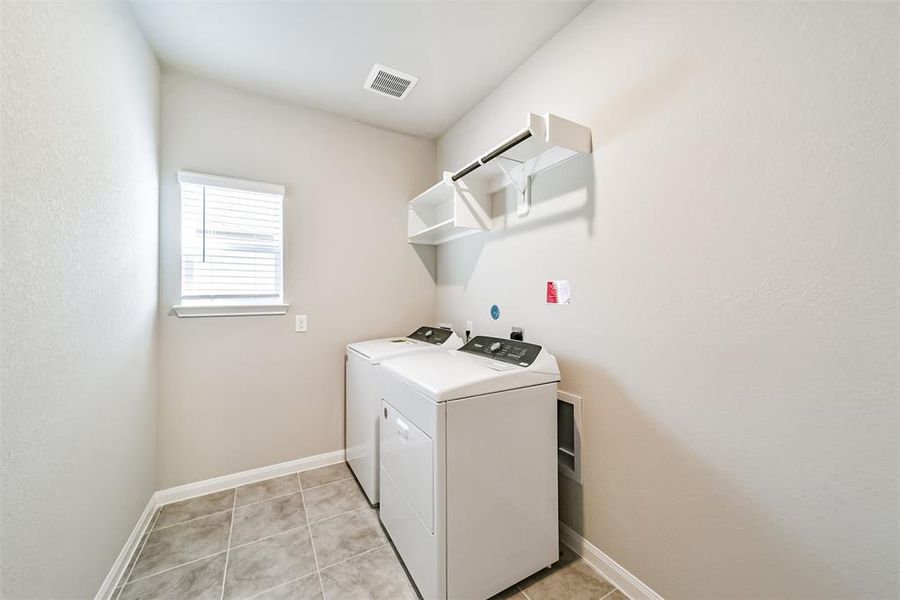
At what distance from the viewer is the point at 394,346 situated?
218 cm

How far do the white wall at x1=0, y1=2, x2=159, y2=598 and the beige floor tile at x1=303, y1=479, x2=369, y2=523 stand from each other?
810mm

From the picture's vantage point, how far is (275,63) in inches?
74.5

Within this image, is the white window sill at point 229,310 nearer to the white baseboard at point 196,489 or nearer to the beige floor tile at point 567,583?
the white baseboard at point 196,489

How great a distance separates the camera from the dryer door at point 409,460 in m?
1.26

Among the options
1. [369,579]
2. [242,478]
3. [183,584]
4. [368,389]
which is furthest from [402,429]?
[242,478]

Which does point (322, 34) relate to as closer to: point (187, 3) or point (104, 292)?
point (187, 3)

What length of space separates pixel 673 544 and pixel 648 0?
2.09 meters

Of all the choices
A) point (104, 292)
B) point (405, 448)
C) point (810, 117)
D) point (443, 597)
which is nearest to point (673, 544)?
point (443, 597)

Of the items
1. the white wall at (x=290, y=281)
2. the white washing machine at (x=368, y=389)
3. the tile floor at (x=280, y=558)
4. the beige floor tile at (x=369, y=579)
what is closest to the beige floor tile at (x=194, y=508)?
the tile floor at (x=280, y=558)

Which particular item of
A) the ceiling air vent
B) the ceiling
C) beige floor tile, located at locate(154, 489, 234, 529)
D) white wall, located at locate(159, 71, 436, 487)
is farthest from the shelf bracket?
beige floor tile, located at locate(154, 489, 234, 529)

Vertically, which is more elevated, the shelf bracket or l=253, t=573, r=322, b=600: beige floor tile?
the shelf bracket

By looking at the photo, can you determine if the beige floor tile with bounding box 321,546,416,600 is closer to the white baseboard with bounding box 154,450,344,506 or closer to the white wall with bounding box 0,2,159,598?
the white wall with bounding box 0,2,159,598

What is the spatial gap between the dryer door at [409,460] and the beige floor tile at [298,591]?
0.50 metres

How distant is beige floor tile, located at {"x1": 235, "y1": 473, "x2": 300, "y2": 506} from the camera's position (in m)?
2.00
